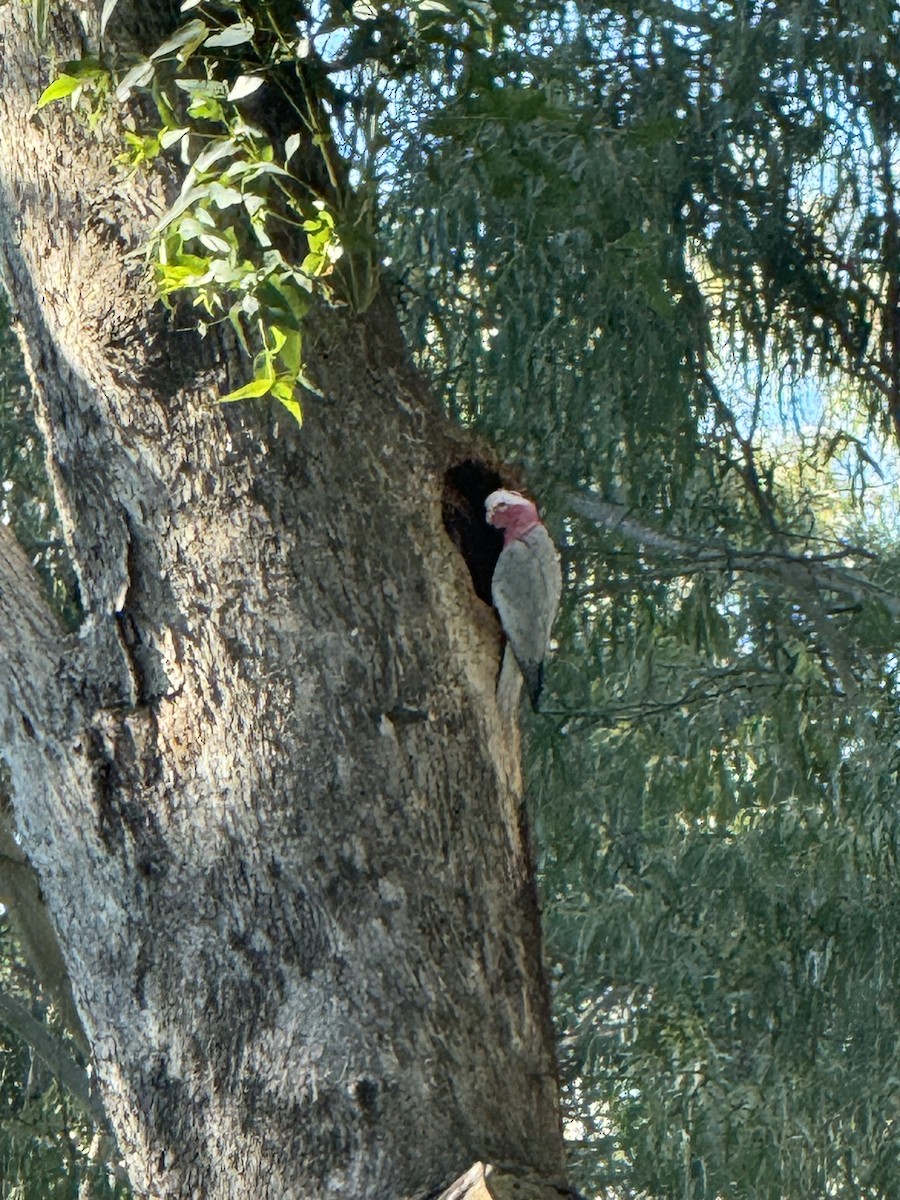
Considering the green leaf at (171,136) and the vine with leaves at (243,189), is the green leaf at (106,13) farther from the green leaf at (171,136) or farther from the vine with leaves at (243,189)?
the green leaf at (171,136)

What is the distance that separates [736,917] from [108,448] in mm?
2287

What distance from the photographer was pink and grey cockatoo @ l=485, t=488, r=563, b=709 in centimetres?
165

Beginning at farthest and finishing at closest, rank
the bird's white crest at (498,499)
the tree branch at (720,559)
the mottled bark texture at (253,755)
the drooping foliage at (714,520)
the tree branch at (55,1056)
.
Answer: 1. the tree branch at (55,1056)
2. the tree branch at (720,559)
3. the drooping foliage at (714,520)
4. the bird's white crest at (498,499)
5. the mottled bark texture at (253,755)

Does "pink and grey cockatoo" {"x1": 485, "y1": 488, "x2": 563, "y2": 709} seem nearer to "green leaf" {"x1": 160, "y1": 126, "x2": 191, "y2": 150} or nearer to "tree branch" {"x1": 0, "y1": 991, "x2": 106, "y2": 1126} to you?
"green leaf" {"x1": 160, "y1": 126, "x2": 191, "y2": 150}

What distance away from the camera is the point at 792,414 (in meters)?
3.18

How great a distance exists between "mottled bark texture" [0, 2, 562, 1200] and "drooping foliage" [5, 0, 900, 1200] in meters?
1.12

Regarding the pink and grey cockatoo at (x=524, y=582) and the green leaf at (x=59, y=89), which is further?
the pink and grey cockatoo at (x=524, y=582)

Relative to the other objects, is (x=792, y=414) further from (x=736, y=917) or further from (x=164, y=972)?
(x=164, y=972)

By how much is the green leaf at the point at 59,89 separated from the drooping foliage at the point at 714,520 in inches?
44.9

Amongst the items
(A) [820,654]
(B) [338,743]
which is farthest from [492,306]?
(B) [338,743]

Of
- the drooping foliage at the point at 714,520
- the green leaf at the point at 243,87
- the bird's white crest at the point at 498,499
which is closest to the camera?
the green leaf at the point at 243,87

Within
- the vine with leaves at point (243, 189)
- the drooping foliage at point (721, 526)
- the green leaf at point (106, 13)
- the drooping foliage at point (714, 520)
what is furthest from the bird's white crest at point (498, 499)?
the drooping foliage at point (721, 526)

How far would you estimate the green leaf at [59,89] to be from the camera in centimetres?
145

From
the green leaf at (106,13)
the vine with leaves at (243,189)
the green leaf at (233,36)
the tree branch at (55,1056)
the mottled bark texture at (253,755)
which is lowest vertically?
the tree branch at (55,1056)
